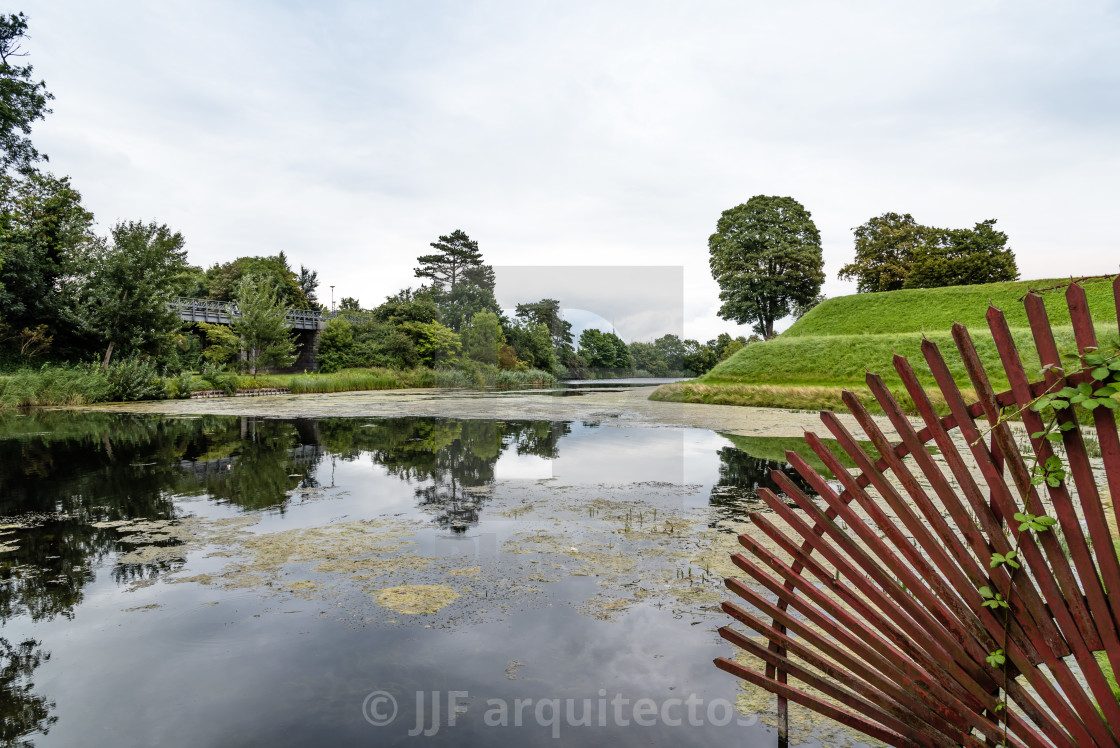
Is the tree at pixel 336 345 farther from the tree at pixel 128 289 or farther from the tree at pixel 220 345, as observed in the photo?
the tree at pixel 128 289

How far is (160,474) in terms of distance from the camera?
31.5 feet

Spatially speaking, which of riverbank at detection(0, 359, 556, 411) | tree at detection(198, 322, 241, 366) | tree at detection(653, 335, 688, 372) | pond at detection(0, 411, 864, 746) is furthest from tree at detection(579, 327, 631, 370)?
pond at detection(0, 411, 864, 746)

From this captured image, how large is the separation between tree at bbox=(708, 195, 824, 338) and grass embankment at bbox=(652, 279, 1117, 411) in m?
9.82

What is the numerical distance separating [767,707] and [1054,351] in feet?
8.10

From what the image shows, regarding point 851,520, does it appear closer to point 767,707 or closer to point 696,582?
point 767,707

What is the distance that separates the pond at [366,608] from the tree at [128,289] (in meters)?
21.4

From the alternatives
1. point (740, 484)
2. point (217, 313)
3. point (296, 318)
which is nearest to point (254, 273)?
point (296, 318)

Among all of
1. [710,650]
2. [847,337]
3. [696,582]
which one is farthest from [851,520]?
[847,337]

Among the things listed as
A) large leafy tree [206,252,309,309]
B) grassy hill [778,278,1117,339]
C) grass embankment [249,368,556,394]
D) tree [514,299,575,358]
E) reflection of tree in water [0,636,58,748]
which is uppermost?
large leafy tree [206,252,309,309]

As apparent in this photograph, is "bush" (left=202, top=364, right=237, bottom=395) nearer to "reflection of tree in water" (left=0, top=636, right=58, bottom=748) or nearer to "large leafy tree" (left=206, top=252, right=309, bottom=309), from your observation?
"large leafy tree" (left=206, top=252, right=309, bottom=309)

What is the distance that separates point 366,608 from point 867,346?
1082 inches

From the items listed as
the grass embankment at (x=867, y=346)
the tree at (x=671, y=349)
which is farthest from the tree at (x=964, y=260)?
the tree at (x=671, y=349)

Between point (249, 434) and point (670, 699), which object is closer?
point (670, 699)

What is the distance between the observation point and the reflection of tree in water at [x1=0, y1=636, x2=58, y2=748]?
2977 mm
